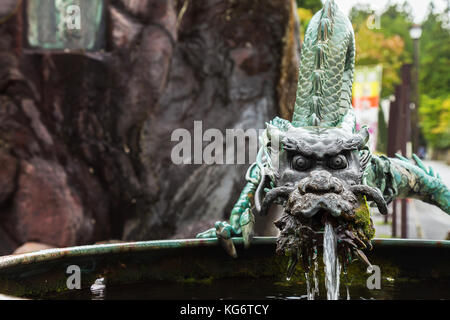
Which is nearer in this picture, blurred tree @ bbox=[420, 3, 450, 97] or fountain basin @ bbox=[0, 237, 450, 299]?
fountain basin @ bbox=[0, 237, 450, 299]

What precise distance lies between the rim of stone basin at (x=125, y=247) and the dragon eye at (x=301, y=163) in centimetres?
66

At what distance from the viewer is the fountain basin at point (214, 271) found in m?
2.96

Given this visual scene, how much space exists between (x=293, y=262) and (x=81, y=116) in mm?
6186

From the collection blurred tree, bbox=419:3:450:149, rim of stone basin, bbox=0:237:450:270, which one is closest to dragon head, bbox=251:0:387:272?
rim of stone basin, bbox=0:237:450:270

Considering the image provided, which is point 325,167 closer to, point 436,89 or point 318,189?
point 318,189

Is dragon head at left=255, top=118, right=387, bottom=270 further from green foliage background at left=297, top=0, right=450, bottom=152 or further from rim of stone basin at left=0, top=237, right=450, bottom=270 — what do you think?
green foliage background at left=297, top=0, right=450, bottom=152

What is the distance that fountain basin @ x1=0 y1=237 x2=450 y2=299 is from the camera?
2960mm

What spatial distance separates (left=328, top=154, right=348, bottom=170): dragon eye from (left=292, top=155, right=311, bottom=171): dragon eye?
0.11 m

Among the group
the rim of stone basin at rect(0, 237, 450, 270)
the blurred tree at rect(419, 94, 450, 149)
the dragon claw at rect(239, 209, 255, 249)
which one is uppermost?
the blurred tree at rect(419, 94, 450, 149)

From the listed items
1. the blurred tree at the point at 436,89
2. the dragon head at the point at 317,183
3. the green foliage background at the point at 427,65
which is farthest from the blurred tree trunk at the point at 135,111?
the blurred tree at the point at 436,89

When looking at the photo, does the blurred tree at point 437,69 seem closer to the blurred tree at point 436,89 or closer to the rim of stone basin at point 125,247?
the blurred tree at point 436,89

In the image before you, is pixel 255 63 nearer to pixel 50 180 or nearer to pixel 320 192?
pixel 50 180

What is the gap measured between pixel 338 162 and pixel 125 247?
1.19m

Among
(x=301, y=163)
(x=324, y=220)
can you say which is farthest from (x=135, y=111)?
(x=324, y=220)
